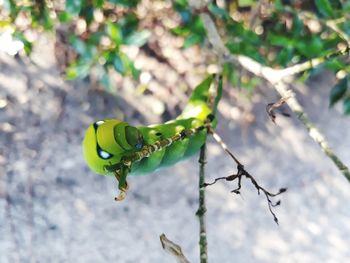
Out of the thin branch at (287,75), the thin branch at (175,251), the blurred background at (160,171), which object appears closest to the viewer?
the thin branch at (175,251)

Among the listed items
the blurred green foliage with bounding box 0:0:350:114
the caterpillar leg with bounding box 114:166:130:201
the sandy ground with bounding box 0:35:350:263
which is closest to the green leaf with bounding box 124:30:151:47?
the blurred green foliage with bounding box 0:0:350:114

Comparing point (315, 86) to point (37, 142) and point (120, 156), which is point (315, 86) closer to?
point (37, 142)

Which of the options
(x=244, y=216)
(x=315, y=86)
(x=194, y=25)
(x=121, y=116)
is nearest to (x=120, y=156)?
(x=194, y=25)

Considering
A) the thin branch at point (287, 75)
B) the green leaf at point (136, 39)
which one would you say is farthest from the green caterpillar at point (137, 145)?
the green leaf at point (136, 39)

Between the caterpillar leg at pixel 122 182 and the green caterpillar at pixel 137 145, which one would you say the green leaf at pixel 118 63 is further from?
the caterpillar leg at pixel 122 182

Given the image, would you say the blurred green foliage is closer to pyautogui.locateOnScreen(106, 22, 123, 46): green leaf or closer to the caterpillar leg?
pyautogui.locateOnScreen(106, 22, 123, 46): green leaf

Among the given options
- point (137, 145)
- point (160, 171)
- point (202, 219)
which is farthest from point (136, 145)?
point (160, 171)

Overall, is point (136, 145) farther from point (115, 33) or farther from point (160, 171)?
point (160, 171)
